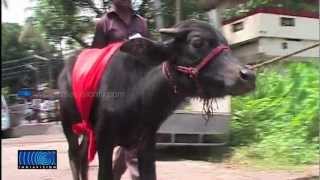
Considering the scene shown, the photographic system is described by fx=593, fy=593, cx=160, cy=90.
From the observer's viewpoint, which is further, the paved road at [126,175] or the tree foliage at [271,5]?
the tree foliage at [271,5]

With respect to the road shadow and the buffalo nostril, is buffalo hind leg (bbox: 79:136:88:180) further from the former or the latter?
the road shadow

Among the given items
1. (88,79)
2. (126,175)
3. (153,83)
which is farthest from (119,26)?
(126,175)

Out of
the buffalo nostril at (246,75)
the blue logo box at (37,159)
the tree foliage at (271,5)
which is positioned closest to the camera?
the buffalo nostril at (246,75)

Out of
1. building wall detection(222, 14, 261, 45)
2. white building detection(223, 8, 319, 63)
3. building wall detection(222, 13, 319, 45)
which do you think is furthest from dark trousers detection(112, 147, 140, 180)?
building wall detection(222, 13, 319, 45)

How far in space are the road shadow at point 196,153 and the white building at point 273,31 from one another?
129 cm

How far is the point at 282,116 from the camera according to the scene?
21.8ft

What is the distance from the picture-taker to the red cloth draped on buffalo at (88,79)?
10.8 feet

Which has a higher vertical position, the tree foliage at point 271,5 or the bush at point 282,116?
the tree foliage at point 271,5

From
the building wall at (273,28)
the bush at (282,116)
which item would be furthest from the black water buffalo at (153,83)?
the bush at (282,116)

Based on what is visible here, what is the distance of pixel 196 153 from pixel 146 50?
3.50 m

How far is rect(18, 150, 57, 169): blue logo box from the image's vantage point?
3.83 m

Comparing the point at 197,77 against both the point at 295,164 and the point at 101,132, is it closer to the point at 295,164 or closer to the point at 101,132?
the point at 101,132

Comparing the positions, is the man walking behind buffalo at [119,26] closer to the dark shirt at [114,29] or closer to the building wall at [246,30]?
the dark shirt at [114,29]

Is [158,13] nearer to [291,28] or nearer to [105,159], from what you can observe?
[105,159]
